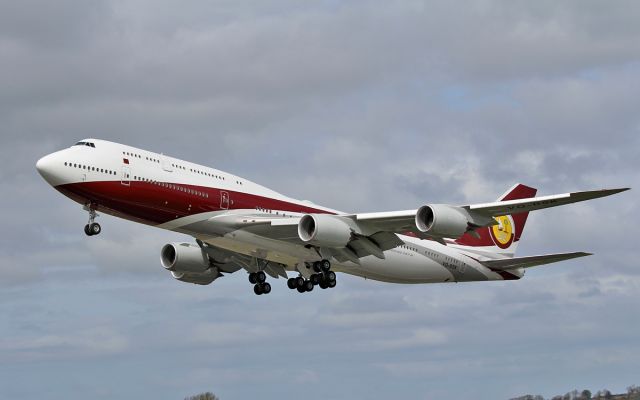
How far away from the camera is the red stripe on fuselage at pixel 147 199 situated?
2229 inches

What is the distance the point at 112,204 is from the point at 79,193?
1.81m

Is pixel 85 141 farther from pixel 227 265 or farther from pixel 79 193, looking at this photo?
pixel 227 265

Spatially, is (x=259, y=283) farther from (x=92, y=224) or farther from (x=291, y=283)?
(x=92, y=224)

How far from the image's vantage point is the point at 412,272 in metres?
68.9

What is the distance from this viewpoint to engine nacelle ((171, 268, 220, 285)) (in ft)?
234

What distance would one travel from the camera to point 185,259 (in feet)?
228

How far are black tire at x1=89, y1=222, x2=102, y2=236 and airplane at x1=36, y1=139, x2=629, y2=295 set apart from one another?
5 cm

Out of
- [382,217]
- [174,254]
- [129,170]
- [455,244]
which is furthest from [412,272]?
[129,170]

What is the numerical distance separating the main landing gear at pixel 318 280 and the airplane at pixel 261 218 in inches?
2.3

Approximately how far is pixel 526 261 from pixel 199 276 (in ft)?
68.5

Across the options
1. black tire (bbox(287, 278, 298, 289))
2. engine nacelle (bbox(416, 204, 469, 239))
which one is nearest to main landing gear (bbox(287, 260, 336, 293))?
black tire (bbox(287, 278, 298, 289))

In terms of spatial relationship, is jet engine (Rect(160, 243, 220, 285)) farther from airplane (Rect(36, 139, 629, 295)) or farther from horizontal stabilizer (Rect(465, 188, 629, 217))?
horizontal stabilizer (Rect(465, 188, 629, 217))

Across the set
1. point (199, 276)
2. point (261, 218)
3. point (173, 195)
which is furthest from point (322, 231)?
point (199, 276)

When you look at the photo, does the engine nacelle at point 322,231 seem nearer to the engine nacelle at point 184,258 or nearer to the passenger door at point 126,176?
the passenger door at point 126,176
